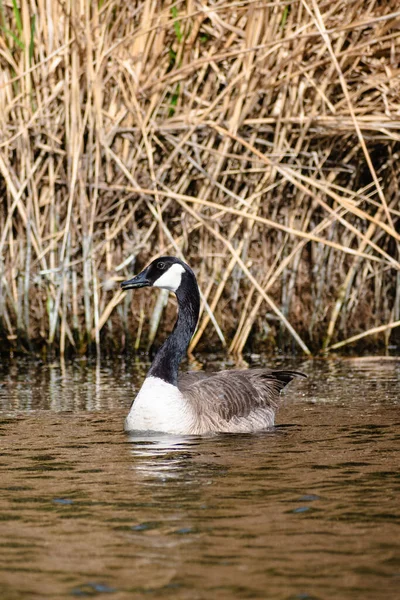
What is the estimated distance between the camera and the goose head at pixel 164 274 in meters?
8.62

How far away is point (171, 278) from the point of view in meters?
8.68

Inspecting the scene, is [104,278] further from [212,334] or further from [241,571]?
[241,571]

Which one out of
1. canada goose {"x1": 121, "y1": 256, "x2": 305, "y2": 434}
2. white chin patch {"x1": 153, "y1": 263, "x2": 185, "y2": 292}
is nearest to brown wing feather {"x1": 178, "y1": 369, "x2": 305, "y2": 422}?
canada goose {"x1": 121, "y1": 256, "x2": 305, "y2": 434}

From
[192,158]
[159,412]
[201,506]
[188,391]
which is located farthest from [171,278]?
[201,506]

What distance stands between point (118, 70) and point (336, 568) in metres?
7.08

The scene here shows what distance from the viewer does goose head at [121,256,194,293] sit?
28.3 ft

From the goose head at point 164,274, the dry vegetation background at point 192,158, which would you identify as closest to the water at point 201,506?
the goose head at point 164,274

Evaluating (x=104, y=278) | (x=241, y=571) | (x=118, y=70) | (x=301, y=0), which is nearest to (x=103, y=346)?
(x=104, y=278)

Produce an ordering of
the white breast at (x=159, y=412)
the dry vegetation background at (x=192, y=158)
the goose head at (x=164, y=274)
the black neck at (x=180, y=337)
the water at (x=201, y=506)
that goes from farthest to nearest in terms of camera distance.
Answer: the dry vegetation background at (x=192, y=158) < the goose head at (x=164, y=274) < the black neck at (x=180, y=337) < the white breast at (x=159, y=412) < the water at (x=201, y=506)

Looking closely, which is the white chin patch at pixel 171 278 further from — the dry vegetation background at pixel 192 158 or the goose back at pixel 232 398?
the dry vegetation background at pixel 192 158

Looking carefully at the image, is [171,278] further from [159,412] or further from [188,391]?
[159,412]

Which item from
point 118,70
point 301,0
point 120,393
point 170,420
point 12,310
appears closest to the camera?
point 170,420

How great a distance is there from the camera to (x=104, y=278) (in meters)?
11.4

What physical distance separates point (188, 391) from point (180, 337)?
0.48 meters
